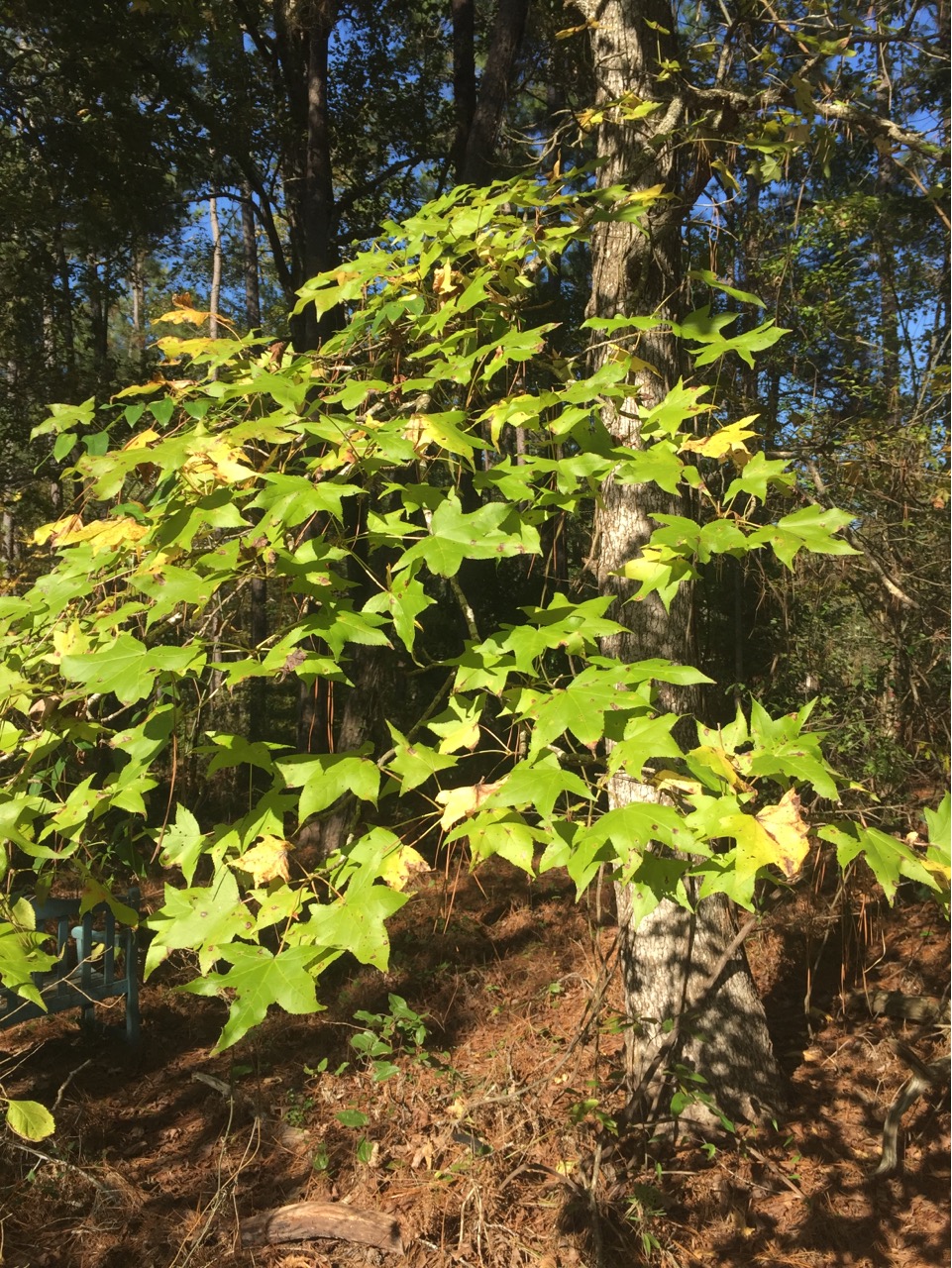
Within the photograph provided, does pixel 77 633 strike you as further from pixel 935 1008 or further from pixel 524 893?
pixel 524 893

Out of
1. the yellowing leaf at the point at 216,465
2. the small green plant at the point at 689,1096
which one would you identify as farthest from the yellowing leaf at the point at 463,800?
the small green plant at the point at 689,1096

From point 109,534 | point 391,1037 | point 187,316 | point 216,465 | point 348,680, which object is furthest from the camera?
point 391,1037

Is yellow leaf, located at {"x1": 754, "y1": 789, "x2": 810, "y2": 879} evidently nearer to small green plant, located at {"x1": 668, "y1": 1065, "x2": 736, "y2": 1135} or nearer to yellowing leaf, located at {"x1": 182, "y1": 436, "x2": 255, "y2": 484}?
yellowing leaf, located at {"x1": 182, "y1": 436, "x2": 255, "y2": 484}

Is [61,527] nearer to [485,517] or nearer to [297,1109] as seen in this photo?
[485,517]

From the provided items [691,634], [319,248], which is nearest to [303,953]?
[691,634]

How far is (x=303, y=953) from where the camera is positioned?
3.96ft

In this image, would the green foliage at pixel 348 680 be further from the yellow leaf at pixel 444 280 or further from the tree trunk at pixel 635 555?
the tree trunk at pixel 635 555

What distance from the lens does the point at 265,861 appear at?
1.36 m

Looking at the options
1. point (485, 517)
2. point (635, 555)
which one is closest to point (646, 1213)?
point (635, 555)

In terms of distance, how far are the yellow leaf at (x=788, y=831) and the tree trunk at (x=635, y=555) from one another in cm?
148

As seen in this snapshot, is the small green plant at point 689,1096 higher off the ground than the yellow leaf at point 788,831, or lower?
lower

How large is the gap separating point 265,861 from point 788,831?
0.85 meters

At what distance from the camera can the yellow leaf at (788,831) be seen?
47.7 inches

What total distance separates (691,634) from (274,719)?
29.9 feet
